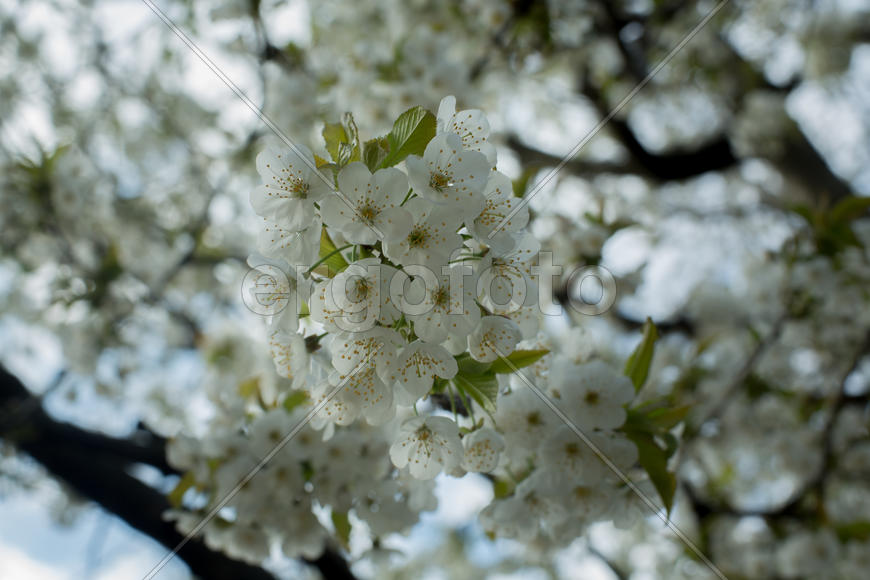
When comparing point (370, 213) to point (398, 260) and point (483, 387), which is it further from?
point (483, 387)

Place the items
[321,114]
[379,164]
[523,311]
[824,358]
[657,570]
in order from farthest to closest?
1. [657,570]
2. [824,358]
3. [321,114]
4. [523,311]
5. [379,164]

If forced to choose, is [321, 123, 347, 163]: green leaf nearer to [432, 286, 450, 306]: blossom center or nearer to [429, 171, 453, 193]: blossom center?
[429, 171, 453, 193]: blossom center

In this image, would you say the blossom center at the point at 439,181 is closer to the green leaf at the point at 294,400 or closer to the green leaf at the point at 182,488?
the green leaf at the point at 294,400

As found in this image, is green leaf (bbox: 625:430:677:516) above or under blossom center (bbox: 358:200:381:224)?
under

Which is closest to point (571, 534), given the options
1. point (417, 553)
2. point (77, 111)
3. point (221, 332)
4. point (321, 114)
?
point (321, 114)

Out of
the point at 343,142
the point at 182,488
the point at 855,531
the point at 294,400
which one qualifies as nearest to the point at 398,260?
the point at 343,142

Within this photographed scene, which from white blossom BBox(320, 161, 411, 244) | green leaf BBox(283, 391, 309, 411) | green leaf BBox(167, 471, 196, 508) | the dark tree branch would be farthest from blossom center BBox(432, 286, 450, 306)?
the dark tree branch

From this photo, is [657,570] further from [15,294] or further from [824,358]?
[15,294]
